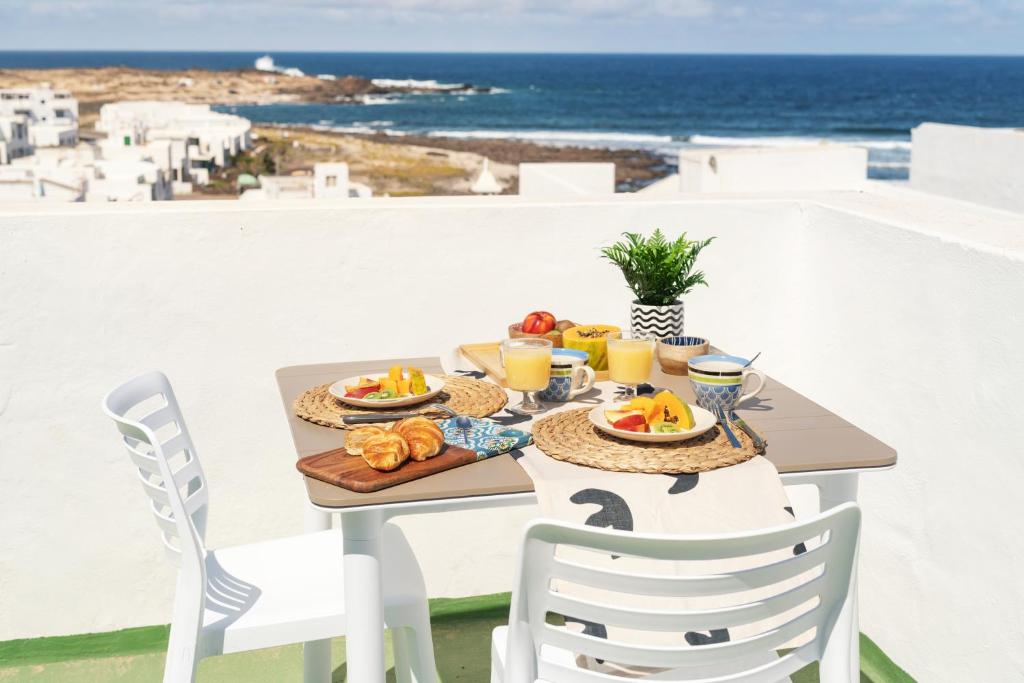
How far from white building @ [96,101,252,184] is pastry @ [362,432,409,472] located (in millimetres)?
29468

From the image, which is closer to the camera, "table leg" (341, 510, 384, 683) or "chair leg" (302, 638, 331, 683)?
"table leg" (341, 510, 384, 683)

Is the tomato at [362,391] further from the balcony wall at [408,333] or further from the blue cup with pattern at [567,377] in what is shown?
the balcony wall at [408,333]

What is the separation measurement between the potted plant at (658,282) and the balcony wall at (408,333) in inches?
23.1

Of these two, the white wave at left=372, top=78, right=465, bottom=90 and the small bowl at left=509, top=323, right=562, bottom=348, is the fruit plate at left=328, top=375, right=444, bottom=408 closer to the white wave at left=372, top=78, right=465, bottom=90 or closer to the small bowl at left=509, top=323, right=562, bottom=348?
the small bowl at left=509, top=323, right=562, bottom=348

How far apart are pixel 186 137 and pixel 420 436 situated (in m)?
40.3

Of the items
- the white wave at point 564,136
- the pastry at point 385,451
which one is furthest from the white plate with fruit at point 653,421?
the white wave at point 564,136

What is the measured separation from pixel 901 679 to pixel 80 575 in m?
2.02

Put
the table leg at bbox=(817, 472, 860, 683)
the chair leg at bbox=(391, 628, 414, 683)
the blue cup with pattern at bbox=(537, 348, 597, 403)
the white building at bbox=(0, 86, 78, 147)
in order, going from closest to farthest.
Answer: the table leg at bbox=(817, 472, 860, 683)
the blue cup with pattern at bbox=(537, 348, 597, 403)
the chair leg at bbox=(391, 628, 414, 683)
the white building at bbox=(0, 86, 78, 147)

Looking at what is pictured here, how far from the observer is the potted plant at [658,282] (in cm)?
223

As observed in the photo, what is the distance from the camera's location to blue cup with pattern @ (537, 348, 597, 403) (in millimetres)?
1958

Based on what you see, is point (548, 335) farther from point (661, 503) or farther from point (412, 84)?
point (412, 84)

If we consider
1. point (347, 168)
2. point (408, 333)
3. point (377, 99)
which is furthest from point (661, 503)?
point (377, 99)

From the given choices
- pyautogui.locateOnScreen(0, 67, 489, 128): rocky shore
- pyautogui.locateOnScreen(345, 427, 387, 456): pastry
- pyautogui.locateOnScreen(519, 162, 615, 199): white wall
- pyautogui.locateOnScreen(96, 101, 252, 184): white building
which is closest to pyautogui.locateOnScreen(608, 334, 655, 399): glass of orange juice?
pyautogui.locateOnScreen(345, 427, 387, 456): pastry

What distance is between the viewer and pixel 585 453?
1673mm
